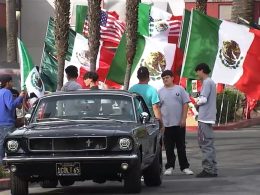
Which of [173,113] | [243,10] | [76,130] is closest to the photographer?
[76,130]

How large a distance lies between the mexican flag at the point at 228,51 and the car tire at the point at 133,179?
541 inches

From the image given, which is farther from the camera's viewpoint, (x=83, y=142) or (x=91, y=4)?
(x=91, y=4)

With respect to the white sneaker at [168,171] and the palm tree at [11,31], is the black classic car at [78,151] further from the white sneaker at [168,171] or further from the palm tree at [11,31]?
the palm tree at [11,31]

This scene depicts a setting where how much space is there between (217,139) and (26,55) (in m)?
6.24

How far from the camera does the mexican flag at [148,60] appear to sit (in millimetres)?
27734

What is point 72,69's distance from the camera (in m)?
15.2

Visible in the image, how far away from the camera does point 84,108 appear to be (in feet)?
40.1

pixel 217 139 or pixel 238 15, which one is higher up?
pixel 238 15

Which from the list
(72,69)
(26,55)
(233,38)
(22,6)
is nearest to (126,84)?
(233,38)

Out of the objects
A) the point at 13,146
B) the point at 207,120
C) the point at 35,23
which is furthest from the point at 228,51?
the point at 35,23

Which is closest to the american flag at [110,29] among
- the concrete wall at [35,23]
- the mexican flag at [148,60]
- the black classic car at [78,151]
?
the mexican flag at [148,60]

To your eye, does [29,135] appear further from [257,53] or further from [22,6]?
[22,6]

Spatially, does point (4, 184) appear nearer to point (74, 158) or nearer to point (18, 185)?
point (18, 185)

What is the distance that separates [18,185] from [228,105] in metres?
18.2
